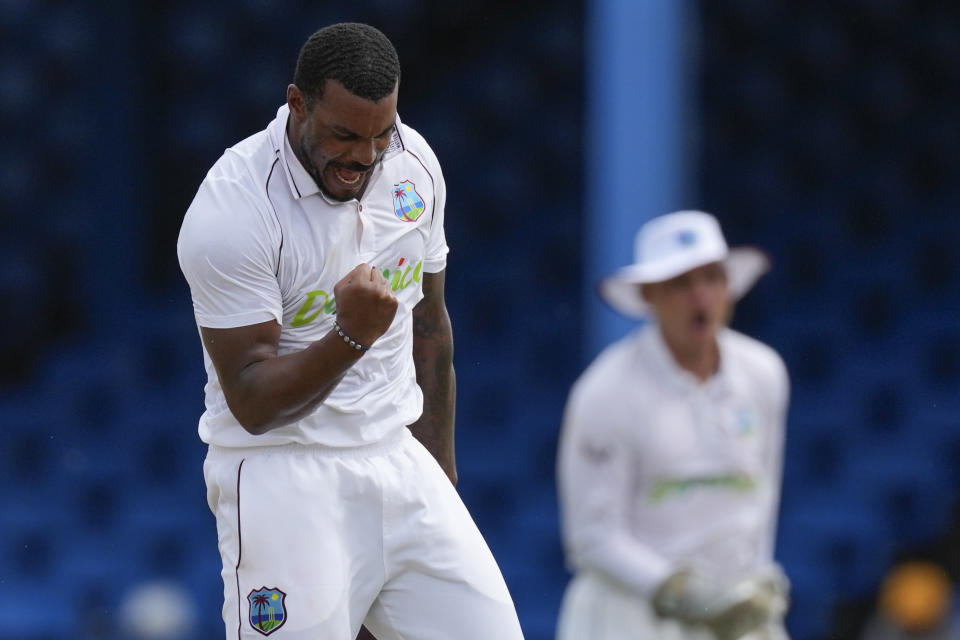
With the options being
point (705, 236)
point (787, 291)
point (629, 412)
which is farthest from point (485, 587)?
point (787, 291)

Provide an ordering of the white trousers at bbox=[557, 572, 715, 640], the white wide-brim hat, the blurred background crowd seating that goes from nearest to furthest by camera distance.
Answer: the white trousers at bbox=[557, 572, 715, 640]
the white wide-brim hat
the blurred background crowd seating

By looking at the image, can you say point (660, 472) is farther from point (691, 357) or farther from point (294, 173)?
point (294, 173)

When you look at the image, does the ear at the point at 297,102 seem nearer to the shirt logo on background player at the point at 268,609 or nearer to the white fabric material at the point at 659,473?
the shirt logo on background player at the point at 268,609

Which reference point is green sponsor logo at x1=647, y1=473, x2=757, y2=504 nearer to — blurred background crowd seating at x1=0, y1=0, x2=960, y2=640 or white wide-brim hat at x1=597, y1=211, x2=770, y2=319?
white wide-brim hat at x1=597, y1=211, x2=770, y2=319

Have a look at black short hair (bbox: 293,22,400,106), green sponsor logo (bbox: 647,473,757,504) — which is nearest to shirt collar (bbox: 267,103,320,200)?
black short hair (bbox: 293,22,400,106)

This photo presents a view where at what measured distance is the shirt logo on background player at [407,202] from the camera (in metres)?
2.69

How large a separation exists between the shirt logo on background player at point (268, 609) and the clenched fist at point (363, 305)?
1.51 ft

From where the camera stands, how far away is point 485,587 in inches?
108

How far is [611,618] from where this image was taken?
3824mm

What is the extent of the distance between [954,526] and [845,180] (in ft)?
6.03

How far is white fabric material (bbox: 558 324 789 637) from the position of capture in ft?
12.3

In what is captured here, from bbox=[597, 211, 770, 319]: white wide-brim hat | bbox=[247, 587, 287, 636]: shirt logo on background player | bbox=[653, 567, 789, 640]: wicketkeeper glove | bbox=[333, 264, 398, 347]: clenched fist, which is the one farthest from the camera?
bbox=[597, 211, 770, 319]: white wide-brim hat

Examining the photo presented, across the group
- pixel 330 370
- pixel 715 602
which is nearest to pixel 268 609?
pixel 330 370

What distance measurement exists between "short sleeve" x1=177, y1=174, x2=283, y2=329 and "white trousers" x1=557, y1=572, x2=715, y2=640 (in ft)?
5.01
